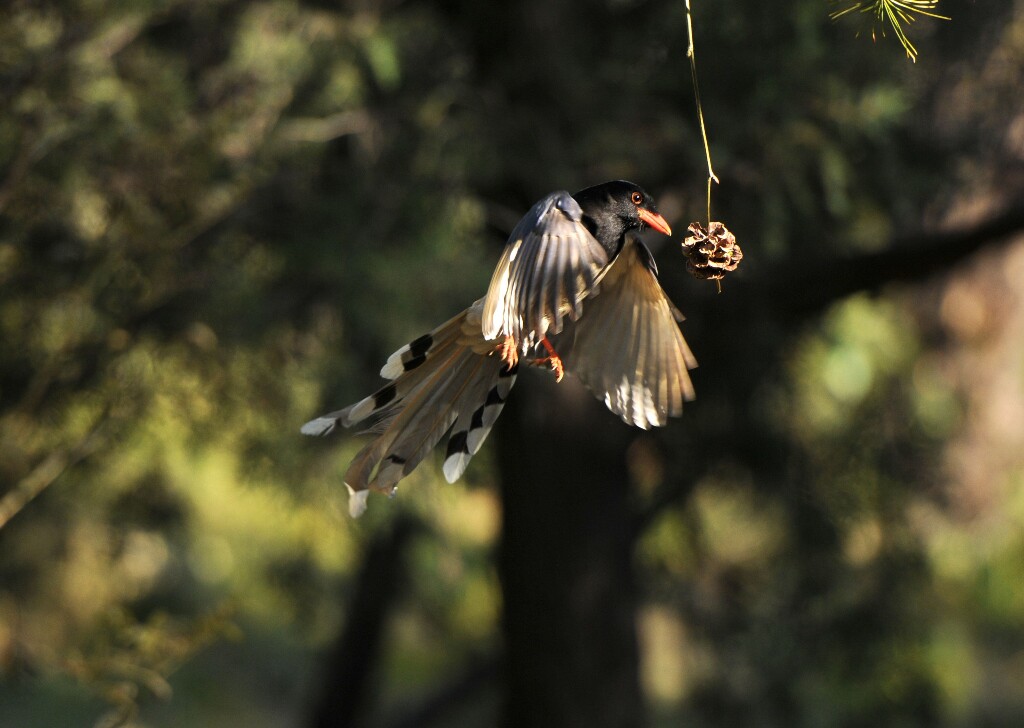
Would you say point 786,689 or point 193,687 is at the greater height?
point 193,687

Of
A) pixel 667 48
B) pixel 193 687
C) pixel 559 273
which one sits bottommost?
pixel 559 273

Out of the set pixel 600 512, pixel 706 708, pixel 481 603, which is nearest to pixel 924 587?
pixel 706 708

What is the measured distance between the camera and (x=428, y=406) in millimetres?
2789

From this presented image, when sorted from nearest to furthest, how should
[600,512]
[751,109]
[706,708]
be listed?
[751,109] → [600,512] → [706,708]

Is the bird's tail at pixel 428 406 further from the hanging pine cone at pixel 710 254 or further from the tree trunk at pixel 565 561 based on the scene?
the tree trunk at pixel 565 561

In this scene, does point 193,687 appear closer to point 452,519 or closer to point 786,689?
point 452,519

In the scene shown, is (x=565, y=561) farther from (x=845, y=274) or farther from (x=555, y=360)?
(x=555, y=360)

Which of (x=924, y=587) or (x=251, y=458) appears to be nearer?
(x=251, y=458)

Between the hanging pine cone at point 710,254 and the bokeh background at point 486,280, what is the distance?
1.87 meters

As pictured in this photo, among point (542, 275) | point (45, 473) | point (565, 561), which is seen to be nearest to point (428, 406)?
point (542, 275)

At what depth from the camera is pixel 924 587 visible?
294 inches

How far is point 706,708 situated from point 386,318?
4.19m

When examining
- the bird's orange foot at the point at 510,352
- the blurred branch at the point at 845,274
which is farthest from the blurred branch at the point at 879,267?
the bird's orange foot at the point at 510,352

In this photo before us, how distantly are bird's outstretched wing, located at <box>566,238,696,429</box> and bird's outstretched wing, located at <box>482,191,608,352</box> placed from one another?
466 millimetres
